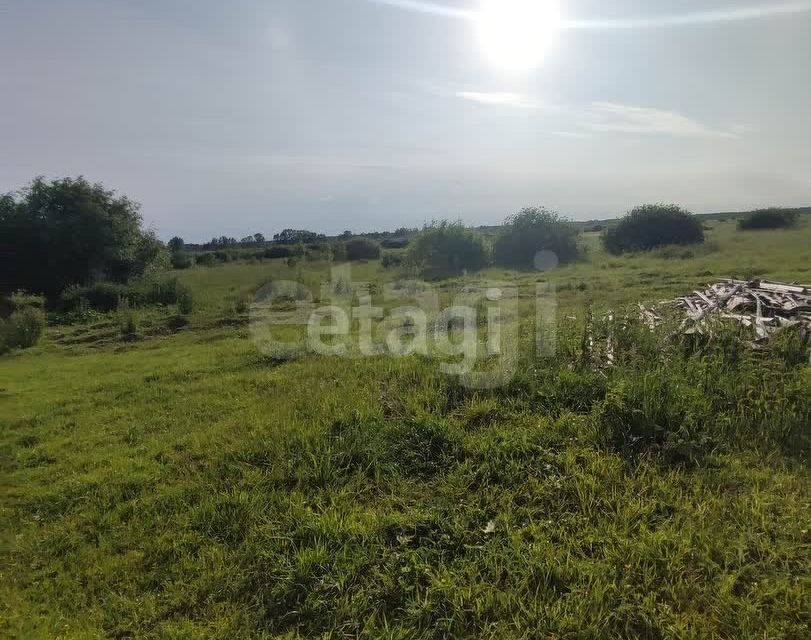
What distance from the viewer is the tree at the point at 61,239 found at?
63.9 ft

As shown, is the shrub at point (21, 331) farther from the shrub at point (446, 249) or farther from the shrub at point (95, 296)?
the shrub at point (446, 249)

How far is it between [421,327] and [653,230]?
34.3 metres

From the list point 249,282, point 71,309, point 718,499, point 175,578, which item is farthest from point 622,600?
point 71,309

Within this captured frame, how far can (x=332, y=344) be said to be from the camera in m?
7.74

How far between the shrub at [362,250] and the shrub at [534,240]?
10873 mm

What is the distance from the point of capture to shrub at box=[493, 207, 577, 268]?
3281cm

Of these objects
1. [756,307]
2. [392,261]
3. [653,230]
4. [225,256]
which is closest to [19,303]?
[756,307]

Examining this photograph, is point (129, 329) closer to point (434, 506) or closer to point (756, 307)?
point (434, 506)

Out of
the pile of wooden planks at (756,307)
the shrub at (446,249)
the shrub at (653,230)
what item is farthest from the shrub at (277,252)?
the pile of wooden planks at (756,307)

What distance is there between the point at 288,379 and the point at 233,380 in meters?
0.87

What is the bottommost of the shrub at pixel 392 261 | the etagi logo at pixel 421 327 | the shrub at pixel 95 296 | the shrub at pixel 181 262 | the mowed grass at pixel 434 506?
the mowed grass at pixel 434 506

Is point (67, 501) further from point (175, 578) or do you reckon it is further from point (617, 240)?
point (617, 240)

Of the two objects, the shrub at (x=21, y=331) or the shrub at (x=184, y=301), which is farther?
the shrub at (x=184, y=301)

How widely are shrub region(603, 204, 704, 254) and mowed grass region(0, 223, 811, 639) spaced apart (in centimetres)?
3435
